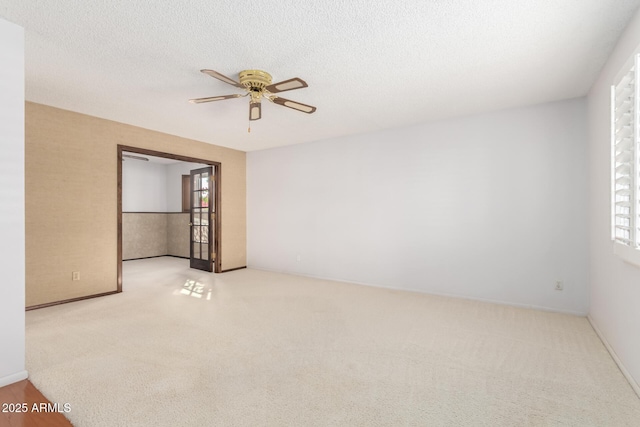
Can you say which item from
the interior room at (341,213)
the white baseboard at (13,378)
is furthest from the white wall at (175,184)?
the white baseboard at (13,378)

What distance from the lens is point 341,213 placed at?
532cm

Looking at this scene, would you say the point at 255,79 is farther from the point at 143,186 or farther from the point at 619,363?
the point at 143,186

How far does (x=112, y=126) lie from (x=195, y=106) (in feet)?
5.12

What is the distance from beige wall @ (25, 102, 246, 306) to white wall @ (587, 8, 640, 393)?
548cm

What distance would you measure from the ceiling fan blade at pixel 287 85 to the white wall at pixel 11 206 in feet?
5.81

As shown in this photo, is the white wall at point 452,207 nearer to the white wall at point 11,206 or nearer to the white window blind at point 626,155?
the white window blind at point 626,155

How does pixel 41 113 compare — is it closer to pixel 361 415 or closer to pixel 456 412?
pixel 361 415

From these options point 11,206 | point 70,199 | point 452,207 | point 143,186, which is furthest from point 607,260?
point 143,186

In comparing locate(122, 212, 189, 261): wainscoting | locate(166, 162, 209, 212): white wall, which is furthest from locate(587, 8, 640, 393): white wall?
locate(166, 162, 209, 212): white wall

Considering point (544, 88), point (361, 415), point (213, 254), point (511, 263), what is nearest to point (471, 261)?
point (511, 263)

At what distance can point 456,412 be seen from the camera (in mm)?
1783

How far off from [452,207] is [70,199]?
5.05m

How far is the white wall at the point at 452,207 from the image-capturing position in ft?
11.8

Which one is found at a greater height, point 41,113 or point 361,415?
point 41,113
